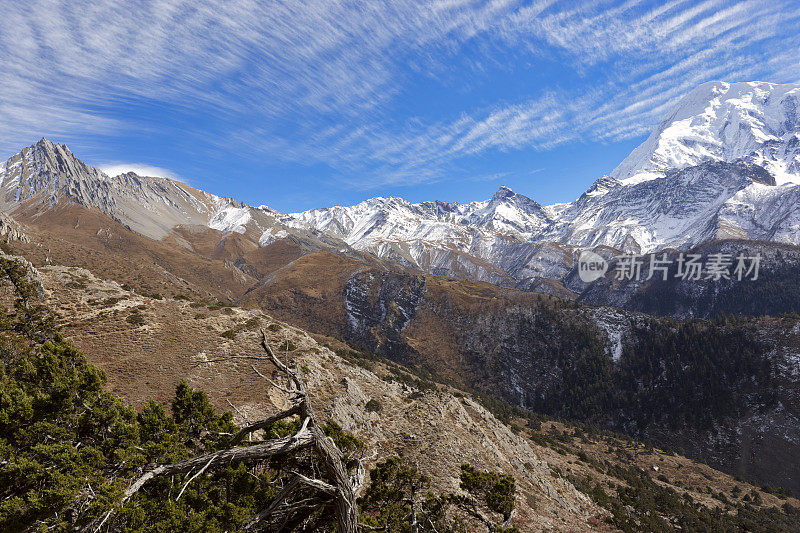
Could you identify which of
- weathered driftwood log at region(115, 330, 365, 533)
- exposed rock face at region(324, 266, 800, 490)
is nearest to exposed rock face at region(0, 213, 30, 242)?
exposed rock face at region(324, 266, 800, 490)

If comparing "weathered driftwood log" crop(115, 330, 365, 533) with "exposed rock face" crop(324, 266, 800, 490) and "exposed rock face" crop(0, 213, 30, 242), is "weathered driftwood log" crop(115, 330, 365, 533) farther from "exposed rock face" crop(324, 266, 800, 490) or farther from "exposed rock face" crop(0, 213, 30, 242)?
"exposed rock face" crop(0, 213, 30, 242)

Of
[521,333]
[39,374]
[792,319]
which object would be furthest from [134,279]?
[792,319]

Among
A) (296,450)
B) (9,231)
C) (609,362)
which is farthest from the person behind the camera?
(609,362)

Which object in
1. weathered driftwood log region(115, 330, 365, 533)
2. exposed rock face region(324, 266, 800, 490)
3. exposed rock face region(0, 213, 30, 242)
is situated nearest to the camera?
weathered driftwood log region(115, 330, 365, 533)

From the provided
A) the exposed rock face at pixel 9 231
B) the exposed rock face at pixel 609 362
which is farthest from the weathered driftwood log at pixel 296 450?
the exposed rock face at pixel 9 231

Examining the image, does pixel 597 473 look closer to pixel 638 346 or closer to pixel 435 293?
pixel 638 346

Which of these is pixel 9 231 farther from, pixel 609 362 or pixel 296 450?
pixel 609 362

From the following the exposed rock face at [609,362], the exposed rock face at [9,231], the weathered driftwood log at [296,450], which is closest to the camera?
the weathered driftwood log at [296,450]

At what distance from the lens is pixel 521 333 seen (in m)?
81.4

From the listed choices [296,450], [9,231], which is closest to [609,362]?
[296,450]

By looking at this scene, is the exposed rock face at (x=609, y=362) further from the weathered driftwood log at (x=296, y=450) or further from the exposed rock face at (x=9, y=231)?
the exposed rock face at (x=9, y=231)

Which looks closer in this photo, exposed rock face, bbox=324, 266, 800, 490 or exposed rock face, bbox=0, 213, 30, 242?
exposed rock face, bbox=324, 266, 800, 490

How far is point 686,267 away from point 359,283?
140 metres

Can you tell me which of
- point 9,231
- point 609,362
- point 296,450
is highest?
point 609,362
